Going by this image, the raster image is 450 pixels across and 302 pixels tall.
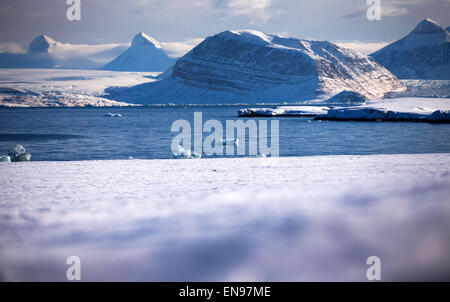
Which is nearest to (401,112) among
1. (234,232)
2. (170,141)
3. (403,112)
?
(403,112)

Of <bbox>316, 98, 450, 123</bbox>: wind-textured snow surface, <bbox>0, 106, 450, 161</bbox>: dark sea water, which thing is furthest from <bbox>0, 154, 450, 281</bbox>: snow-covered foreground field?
<bbox>316, 98, 450, 123</bbox>: wind-textured snow surface

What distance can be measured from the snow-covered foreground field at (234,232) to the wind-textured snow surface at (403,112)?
50.0 meters

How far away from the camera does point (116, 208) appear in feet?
18.1

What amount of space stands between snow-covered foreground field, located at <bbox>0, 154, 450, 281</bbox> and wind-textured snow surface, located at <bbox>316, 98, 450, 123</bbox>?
50003 millimetres

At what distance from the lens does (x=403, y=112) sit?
55.5 metres

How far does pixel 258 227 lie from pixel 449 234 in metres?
1.95

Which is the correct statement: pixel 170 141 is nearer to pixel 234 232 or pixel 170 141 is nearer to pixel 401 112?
pixel 234 232

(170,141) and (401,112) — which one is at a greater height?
(401,112)

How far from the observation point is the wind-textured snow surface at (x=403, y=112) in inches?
2009

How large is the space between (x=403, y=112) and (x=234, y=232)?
5694 cm

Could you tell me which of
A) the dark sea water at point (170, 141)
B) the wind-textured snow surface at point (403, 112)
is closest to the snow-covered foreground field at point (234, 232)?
the dark sea water at point (170, 141)
